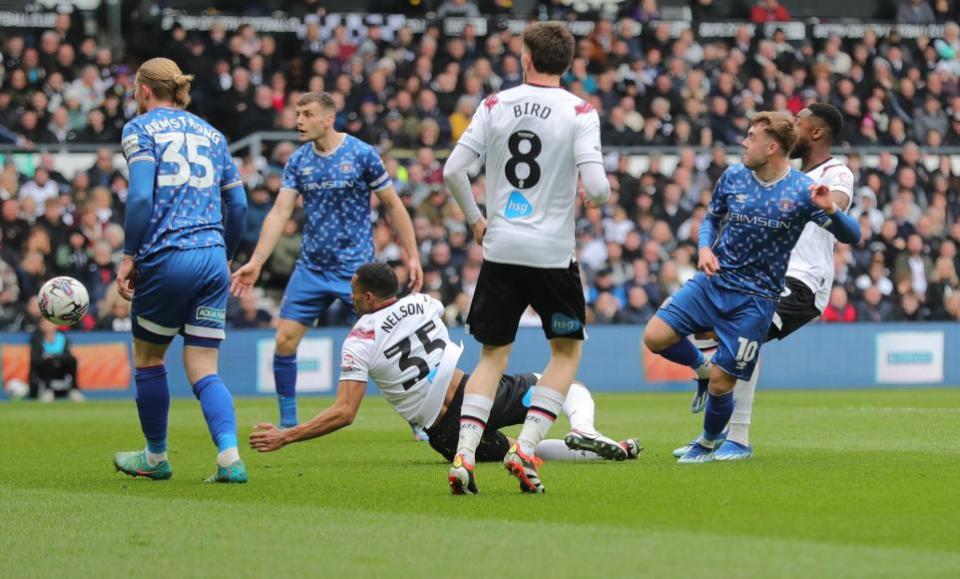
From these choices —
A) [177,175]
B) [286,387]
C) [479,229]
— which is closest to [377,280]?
[177,175]

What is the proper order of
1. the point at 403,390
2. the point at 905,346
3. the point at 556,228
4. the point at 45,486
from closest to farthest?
1. the point at 556,228
2. the point at 45,486
3. the point at 403,390
4. the point at 905,346

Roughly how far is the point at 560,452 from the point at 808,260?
237cm

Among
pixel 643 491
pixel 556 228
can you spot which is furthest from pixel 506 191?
pixel 643 491

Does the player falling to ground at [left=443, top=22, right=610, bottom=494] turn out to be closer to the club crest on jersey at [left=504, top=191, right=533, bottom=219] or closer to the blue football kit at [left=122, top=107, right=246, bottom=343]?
the club crest on jersey at [left=504, top=191, right=533, bottom=219]

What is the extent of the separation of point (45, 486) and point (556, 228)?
336cm

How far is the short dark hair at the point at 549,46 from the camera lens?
7703 millimetres

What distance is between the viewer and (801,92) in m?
27.1

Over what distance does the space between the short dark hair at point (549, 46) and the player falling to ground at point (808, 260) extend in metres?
2.69

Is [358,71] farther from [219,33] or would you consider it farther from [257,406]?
[257,406]

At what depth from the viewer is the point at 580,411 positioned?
9.58 meters

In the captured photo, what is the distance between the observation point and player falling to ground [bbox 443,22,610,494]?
768 centimetres

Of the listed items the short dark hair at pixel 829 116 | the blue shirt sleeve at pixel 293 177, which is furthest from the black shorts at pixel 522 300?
the blue shirt sleeve at pixel 293 177

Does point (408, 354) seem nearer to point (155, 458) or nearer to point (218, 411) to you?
point (218, 411)

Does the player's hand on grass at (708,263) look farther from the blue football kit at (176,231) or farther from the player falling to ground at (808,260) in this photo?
the blue football kit at (176,231)
